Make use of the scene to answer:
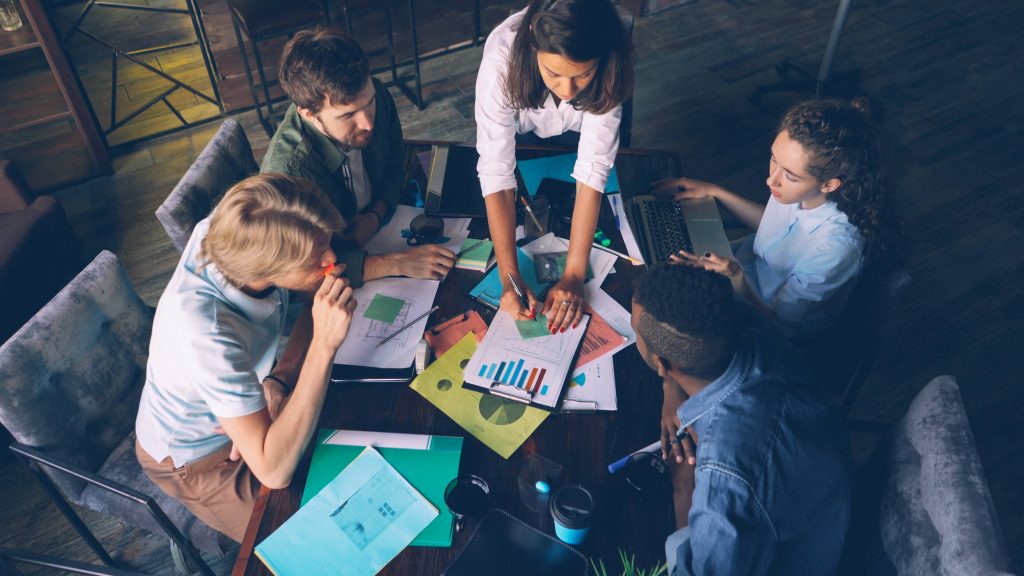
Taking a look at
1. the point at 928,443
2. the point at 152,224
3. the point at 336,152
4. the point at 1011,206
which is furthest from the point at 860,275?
the point at 152,224

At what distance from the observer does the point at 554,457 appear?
1.57 meters

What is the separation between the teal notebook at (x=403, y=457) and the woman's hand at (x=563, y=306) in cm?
43

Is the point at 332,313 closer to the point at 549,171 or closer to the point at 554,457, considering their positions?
the point at 554,457

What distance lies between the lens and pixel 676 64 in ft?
14.3

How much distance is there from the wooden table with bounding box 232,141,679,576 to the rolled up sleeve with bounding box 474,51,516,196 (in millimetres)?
387

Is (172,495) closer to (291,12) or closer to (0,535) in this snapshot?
(0,535)

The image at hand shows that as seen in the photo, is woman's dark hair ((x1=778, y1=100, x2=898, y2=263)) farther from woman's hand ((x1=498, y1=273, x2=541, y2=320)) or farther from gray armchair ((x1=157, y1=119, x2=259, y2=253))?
gray armchair ((x1=157, y1=119, x2=259, y2=253))

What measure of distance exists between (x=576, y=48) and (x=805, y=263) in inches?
36.4

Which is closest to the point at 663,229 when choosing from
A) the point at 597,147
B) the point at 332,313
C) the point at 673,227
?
the point at 673,227

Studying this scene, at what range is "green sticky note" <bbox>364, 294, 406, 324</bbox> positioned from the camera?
1.87m

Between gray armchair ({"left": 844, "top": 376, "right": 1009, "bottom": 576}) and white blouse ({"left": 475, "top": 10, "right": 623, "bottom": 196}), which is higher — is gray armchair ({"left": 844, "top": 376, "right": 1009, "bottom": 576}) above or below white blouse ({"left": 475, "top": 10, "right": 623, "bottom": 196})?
below

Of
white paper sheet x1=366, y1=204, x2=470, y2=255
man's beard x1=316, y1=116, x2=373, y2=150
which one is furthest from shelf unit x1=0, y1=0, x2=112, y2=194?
white paper sheet x1=366, y1=204, x2=470, y2=255

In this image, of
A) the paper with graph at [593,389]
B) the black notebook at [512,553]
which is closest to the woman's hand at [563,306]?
the paper with graph at [593,389]

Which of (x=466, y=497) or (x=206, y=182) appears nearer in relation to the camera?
(x=466, y=497)
